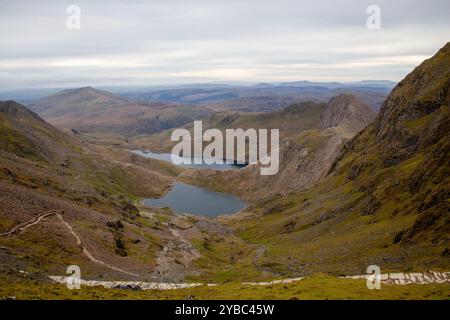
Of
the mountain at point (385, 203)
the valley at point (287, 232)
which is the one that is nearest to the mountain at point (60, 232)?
the valley at point (287, 232)

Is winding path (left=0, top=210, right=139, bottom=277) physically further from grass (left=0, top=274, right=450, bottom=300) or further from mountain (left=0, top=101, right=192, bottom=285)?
grass (left=0, top=274, right=450, bottom=300)

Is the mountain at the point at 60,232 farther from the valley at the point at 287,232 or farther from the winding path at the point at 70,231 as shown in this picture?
the valley at the point at 287,232

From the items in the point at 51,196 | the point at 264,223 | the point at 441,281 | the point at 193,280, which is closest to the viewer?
the point at 441,281

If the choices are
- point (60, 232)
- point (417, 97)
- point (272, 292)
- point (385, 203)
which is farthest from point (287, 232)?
point (272, 292)

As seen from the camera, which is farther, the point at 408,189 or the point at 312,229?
the point at 312,229

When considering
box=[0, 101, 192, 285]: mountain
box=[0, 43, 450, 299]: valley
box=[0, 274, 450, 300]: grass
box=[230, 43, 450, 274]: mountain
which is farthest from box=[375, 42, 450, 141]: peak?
box=[0, 274, 450, 300]: grass

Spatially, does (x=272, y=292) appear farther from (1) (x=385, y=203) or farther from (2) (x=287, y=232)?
(2) (x=287, y=232)
